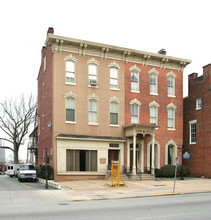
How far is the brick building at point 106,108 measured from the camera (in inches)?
1148

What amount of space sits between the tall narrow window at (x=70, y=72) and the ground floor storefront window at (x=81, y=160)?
266 inches

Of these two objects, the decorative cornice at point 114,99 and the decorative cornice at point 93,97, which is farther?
the decorative cornice at point 114,99

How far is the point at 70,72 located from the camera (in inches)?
1178

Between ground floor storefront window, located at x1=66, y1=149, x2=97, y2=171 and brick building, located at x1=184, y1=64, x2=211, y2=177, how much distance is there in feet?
39.1

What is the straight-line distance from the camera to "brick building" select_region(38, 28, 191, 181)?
29156 mm

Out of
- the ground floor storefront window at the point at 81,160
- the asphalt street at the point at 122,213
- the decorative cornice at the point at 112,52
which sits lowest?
the asphalt street at the point at 122,213

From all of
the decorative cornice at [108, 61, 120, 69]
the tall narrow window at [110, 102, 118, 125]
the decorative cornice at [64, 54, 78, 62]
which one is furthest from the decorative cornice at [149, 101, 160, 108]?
the decorative cornice at [64, 54, 78, 62]

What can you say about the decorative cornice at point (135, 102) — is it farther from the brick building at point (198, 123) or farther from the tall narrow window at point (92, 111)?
the brick building at point (198, 123)

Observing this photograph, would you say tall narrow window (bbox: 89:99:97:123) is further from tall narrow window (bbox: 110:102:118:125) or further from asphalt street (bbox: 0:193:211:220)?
asphalt street (bbox: 0:193:211:220)

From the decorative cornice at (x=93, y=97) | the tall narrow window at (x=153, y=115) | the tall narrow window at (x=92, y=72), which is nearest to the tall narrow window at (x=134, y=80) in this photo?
the tall narrow window at (x=153, y=115)

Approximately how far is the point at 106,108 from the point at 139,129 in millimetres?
3937

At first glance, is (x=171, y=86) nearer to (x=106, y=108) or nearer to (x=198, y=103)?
(x=198, y=103)

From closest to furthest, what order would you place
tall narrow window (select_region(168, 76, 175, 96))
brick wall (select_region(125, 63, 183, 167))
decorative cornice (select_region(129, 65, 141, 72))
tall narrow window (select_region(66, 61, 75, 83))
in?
1. tall narrow window (select_region(66, 61, 75, 83))
2. brick wall (select_region(125, 63, 183, 167))
3. decorative cornice (select_region(129, 65, 141, 72))
4. tall narrow window (select_region(168, 76, 175, 96))

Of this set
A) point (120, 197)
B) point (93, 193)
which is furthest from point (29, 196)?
point (120, 197)
